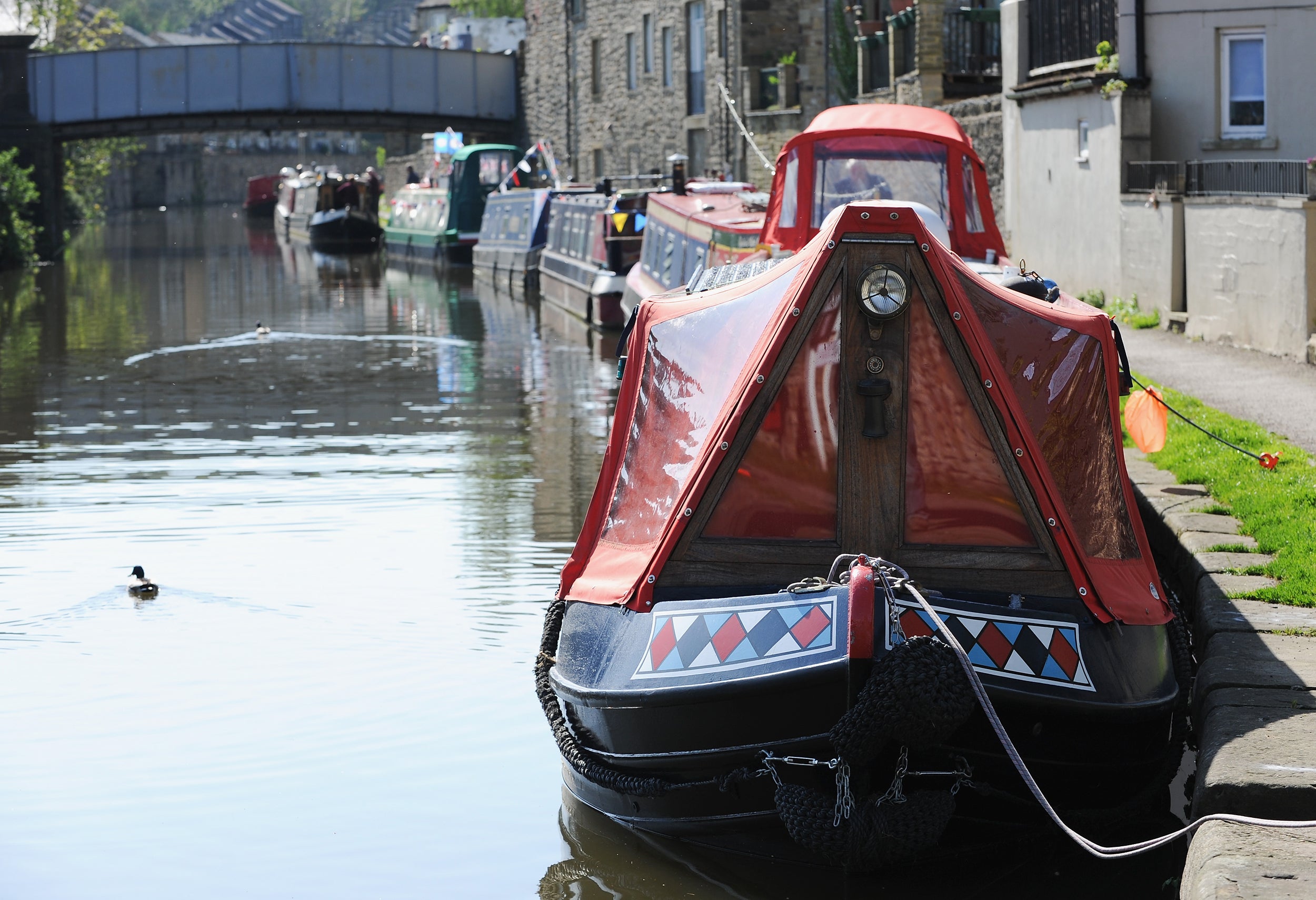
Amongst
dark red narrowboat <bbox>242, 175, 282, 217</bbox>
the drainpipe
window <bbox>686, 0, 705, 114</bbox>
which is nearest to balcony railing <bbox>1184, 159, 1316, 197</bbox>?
window <bbox>686, 0, 705, 114</bbox>

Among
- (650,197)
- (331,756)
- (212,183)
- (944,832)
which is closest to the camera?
(944,832)

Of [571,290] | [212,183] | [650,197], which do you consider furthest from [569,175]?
[212,183]

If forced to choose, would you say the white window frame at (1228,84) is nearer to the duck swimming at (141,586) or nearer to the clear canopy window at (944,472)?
the duck swimming at (141,586)

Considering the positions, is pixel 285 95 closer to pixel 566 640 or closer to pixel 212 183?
pixel 566 640

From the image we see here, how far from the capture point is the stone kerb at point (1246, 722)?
4.42m

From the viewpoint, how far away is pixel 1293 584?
6930mm

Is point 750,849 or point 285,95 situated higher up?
point 285,95

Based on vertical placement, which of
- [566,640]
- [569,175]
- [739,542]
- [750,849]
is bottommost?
[750,849]

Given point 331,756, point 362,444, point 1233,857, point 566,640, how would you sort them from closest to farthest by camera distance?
point 1233,857 → point 566,640 → point 331,756 → point 362,444

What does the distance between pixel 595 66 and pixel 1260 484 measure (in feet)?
136

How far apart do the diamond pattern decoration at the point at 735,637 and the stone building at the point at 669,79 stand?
2893 cm

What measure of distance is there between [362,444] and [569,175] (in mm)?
36547

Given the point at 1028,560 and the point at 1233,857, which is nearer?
the point at 1233,857

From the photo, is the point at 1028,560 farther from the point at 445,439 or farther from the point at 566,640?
Answer: the point at 445,439
